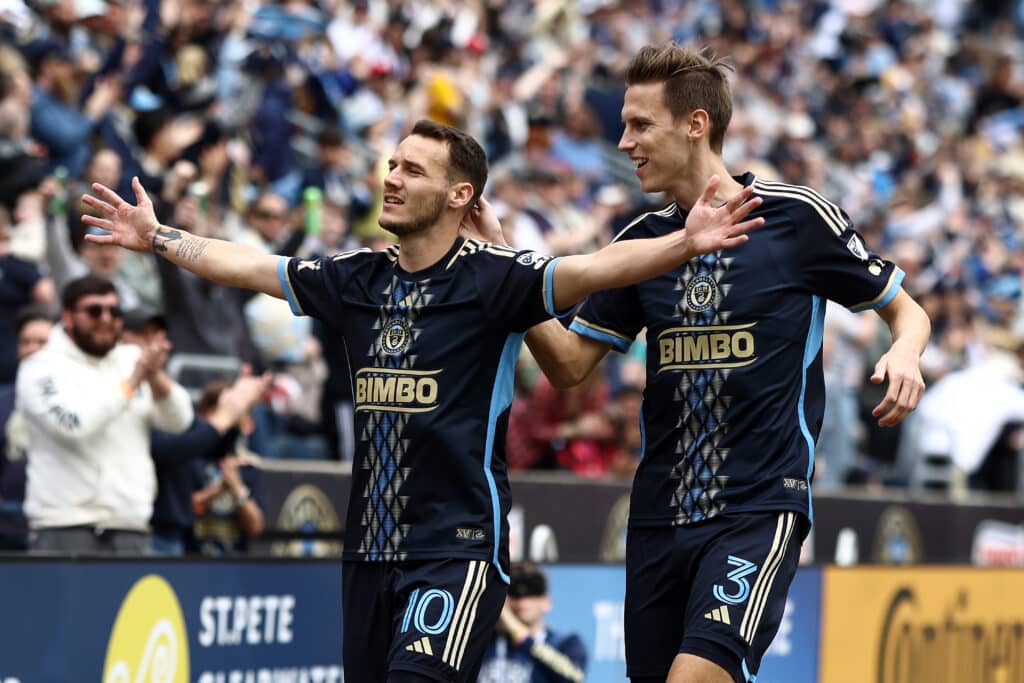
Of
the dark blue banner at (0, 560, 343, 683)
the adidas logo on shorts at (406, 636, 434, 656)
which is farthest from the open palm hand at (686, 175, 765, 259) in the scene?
the dark blue banner at (0, 560, 343, 683)

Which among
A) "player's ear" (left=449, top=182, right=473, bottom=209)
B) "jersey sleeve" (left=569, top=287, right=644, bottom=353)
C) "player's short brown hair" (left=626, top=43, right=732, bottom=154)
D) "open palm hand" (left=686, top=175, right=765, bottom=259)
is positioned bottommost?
"jersey sleeve" (left=569, top=287, right=644, bottom=353)

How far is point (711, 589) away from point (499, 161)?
11640 millimetres

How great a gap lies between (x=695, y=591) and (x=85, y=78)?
7.82 metres

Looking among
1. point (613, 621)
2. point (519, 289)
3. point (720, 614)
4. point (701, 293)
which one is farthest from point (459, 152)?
point (613, 621)

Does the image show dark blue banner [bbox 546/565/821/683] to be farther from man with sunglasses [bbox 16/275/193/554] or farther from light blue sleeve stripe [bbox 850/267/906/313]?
light blue sleeve stripe [bbox 850/267/906/313]

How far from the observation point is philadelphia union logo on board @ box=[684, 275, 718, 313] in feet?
18.7

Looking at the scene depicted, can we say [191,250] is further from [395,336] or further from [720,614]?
[720,614]

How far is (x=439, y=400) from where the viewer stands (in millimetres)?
5504

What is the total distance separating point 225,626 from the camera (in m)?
7.39

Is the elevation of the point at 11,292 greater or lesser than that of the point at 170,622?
greater

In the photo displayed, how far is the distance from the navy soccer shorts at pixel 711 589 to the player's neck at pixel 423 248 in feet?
3.85

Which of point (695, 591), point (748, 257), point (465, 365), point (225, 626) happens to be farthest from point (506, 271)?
point (225, 626)

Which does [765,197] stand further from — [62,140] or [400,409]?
[62,140]

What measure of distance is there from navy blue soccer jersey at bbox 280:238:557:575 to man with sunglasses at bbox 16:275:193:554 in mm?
2269
